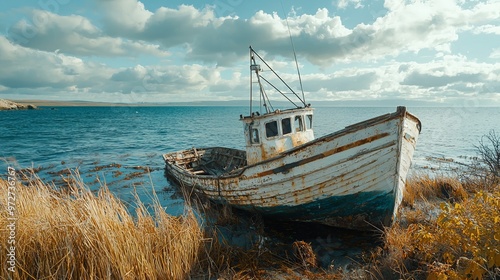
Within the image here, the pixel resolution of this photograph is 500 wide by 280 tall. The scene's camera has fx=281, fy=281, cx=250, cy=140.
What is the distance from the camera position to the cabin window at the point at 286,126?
8898mm

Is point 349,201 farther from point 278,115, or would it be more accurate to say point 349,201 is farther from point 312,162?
point 278,115

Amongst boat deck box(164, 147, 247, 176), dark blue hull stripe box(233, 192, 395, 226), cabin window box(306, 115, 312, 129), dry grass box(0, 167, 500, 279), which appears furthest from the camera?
boat deck box(164, 147, 247, 176)

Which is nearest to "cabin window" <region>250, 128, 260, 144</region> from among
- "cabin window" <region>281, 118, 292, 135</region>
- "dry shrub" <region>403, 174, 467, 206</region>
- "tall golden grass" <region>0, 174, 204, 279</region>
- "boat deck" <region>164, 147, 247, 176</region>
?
"cabin window" <region>281, 118, 292, 135</region>

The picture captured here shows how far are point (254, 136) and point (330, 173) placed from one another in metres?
3.14

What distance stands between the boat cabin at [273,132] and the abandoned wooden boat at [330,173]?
0.10 feet

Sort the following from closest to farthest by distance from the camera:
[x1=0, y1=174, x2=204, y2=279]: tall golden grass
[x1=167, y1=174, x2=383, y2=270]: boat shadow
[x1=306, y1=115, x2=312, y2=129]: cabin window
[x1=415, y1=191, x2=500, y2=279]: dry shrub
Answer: [x1=415, y1=191, x2=500, y2=279]: dry shrub, [x1=0, y1=174, x2=204, y2=279]: tall golden grass, [x1=167, y1=174, x2=383, y2=270]: boat shadow, [x1=306, y1=115, x2=312, y2=129]: cabin window

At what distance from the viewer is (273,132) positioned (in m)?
8.88

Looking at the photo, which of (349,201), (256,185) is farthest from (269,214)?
(349,201)

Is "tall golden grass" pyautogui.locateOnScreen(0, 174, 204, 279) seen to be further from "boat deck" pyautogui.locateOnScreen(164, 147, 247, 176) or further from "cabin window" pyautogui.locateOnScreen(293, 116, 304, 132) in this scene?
"boat deck" pyautogui.locateOnScreen(164, 147, 247, 176)

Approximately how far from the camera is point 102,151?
976 inches

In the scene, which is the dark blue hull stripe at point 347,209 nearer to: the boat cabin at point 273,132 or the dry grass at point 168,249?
the dry grass at point 168,249

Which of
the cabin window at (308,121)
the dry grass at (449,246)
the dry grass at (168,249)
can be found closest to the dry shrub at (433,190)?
the dry grass at (449,246)

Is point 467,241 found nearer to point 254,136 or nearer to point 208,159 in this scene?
point 254,136

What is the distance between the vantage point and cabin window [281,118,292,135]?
29.2 feet
